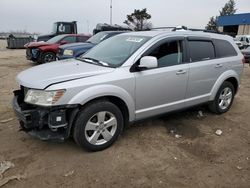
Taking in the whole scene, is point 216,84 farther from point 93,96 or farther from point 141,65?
point 93,96

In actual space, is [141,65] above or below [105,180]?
above

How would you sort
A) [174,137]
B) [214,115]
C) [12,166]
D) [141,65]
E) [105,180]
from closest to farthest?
1. [105,180]
2. [12,166]
3. [141,65]
4. [174,137]
5. [214,115]

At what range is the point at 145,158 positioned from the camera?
3.70 metres

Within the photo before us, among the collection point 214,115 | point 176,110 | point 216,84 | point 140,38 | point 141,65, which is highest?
point 140,38

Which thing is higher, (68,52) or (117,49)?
(117,49)

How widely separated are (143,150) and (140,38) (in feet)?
5.98

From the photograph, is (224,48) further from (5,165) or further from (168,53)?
(5,165)

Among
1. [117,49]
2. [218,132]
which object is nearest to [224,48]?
[218,132]

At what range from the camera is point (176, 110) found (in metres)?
4.68

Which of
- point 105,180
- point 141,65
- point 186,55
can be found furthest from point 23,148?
point 186,55

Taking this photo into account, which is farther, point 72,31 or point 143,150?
point 72,31

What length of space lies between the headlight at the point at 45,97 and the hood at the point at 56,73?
8cm

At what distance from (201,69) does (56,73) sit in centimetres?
259

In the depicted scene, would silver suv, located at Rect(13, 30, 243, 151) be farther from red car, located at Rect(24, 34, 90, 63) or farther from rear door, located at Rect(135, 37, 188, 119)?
red car, located at Rect(24, 34, 90, 63)
